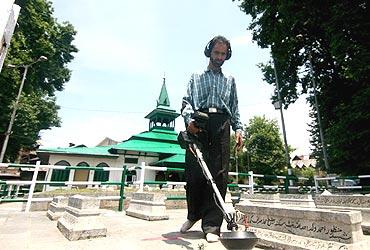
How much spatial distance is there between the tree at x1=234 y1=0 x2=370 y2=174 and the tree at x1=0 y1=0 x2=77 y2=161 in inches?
649

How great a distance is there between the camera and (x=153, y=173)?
90.9 ft

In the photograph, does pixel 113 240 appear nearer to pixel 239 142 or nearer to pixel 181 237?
pixel 181 237

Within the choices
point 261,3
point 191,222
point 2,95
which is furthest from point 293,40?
point 2,95

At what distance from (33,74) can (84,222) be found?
2569cm

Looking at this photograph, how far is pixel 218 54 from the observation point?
371cm

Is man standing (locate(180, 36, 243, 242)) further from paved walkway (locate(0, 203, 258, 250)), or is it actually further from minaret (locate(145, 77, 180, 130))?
minaret (locate(145, 77, 180, 130))

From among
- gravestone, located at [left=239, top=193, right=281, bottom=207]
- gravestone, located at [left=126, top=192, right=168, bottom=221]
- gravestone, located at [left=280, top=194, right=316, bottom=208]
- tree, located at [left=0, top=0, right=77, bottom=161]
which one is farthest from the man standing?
tree, located at [left=0, top=0, right=77, bottom=161]

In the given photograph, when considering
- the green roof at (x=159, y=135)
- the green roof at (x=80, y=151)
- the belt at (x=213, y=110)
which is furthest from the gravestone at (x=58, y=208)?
the green roof at (x=159, y=135)

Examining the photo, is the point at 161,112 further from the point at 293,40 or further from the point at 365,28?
the point at 365,28

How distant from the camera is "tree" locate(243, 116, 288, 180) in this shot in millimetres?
42438

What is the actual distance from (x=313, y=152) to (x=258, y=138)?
2056 cm

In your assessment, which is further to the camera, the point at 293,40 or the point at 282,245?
the point at 293,40

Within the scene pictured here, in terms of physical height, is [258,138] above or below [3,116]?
above

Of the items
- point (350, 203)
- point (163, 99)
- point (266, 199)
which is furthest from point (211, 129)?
point (163, 99)
